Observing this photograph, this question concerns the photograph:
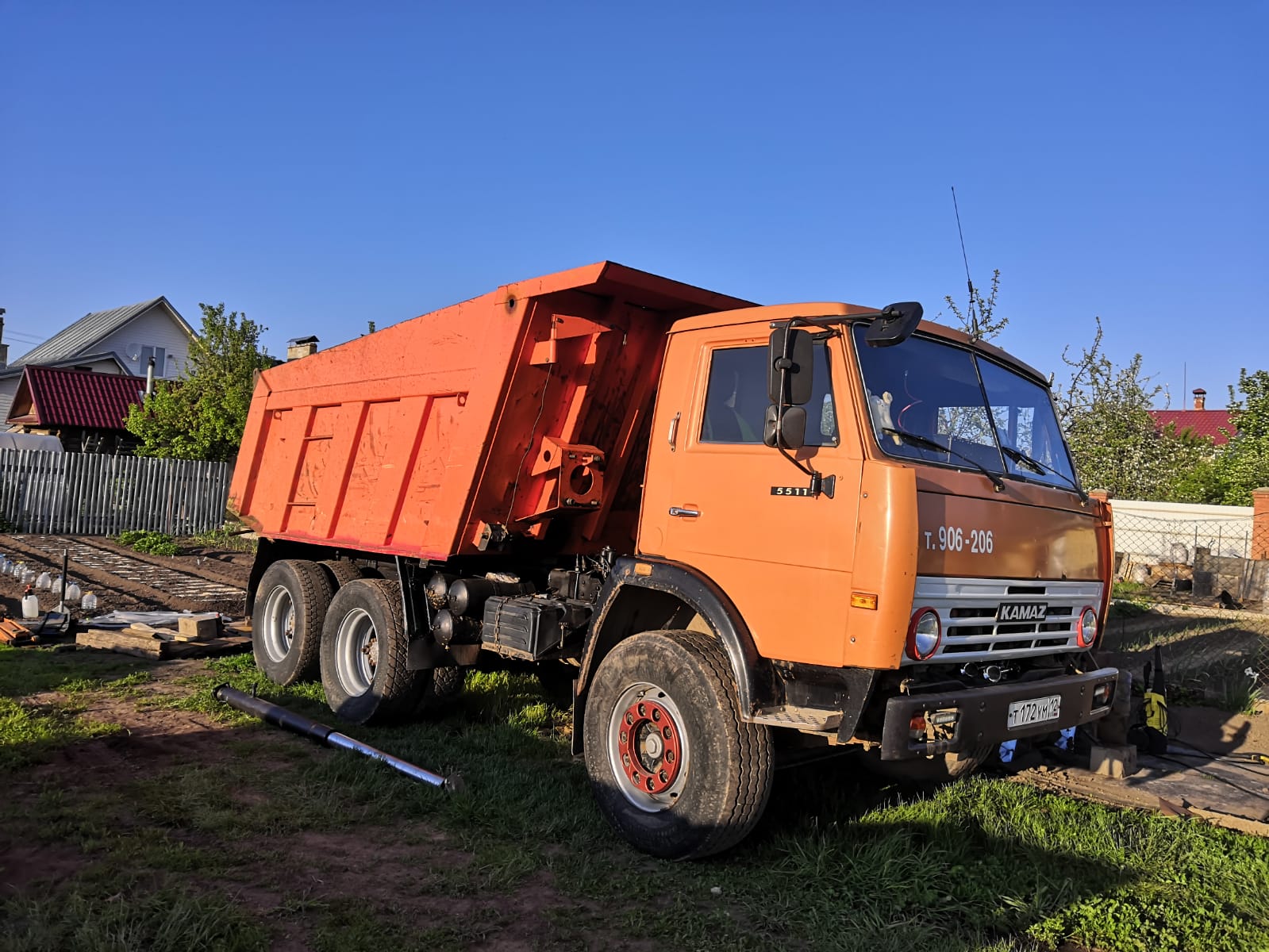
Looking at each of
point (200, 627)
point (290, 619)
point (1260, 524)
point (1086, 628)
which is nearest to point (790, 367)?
point (1086, 628)

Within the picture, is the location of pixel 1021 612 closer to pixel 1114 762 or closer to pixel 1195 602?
pixel 1114 762

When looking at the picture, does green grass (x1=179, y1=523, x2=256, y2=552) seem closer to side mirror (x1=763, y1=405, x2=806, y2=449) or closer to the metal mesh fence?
the metal mesh fence

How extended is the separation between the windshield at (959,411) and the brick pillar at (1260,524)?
490 inches

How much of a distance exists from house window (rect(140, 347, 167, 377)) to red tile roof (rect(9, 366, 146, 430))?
6.73 metres

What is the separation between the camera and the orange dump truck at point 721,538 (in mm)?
3973

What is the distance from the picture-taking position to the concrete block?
5.80 m

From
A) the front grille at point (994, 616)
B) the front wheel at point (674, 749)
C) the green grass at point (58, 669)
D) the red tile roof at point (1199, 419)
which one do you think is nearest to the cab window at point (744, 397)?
the front grille at point (994, 616)

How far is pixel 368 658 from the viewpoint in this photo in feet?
22.8

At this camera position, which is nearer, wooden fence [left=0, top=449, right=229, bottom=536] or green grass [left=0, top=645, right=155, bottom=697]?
green grass [left=0, top=645, right=155, bottom=697]

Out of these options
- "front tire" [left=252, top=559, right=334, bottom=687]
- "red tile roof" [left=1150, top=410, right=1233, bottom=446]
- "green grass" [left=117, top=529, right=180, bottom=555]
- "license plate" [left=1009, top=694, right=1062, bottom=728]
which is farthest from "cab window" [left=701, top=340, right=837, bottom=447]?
"red tile roof" [left=1150, top=410, right=1233, bottom=446]

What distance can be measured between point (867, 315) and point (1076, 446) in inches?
748

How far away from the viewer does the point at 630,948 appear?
3.53 meters

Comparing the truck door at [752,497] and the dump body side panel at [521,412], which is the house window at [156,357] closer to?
the dump body side panel at [521,412]

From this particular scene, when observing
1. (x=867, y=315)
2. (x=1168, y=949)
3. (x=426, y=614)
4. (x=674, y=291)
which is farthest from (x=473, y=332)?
(x=1168, y=949)
